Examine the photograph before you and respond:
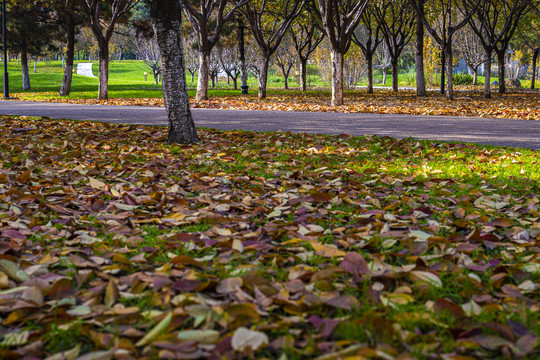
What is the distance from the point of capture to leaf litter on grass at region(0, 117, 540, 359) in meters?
1.77

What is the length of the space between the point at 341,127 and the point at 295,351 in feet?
27.2

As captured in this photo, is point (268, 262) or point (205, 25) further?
point (205, 25)

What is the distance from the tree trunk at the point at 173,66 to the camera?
22.8 ft

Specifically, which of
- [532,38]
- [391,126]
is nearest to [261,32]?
[391,126]

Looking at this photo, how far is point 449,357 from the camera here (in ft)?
5.38

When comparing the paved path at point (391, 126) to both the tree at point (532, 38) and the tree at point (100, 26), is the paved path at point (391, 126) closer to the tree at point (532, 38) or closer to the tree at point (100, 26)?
the tree at point (100, 26)

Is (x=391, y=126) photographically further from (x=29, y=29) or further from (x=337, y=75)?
(x=29, y=29)

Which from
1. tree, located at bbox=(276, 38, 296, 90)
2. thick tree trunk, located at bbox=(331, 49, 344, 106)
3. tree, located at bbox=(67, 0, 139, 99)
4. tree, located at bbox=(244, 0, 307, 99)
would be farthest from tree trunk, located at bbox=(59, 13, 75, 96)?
tree, located at bbox=(276, 38, 296, 90)

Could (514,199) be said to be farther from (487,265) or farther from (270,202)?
(270,202)

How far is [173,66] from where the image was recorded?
7.14 m

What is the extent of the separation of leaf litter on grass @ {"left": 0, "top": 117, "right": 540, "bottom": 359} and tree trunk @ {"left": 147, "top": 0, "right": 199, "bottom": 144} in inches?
83.2

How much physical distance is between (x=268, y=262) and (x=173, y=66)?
5240 mm

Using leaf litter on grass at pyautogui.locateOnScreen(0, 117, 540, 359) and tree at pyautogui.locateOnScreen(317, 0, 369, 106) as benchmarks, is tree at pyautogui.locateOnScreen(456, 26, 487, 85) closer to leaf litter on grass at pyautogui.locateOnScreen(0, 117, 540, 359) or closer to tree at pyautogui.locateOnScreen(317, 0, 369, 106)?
tree at pyautogui.locateOnScreen(317, 0, 369, 106)

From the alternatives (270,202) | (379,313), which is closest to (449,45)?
(270,202)
